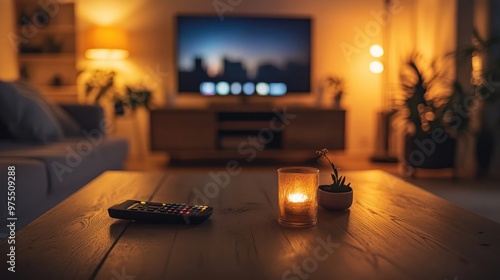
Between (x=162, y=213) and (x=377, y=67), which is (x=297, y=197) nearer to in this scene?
(x=162, y=213)

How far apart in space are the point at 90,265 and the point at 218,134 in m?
3.61

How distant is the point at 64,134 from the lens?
111 inches

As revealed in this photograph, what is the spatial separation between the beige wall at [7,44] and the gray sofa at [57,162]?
1.76 m

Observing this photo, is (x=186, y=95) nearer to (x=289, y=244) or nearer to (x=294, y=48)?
(x=294, y=48)

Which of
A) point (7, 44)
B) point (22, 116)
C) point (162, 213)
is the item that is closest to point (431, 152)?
point (22, 116)

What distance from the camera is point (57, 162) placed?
192cm

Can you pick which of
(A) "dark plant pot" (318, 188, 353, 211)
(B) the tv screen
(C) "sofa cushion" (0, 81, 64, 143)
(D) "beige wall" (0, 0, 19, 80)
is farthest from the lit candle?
(D) "beige wall" (0, 0, 19, 80)

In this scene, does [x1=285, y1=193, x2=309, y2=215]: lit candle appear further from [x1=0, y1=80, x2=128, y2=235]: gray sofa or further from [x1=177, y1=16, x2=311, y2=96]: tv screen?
[x1=177, y1=16, x2=311, y2=96]: tv screen

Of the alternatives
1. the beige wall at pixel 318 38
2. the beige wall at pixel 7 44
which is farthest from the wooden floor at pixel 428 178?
the beige wall at pixel 7 44

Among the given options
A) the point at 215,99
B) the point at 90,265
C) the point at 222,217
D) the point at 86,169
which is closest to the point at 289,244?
the point at 222,217

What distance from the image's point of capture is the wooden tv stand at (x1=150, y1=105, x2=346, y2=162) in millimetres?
4121

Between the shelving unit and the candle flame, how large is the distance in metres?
4.08

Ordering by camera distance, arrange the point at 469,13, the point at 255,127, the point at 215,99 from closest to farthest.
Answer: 1. the point at 469,13
2. the point at 255,127
3. the point at 215,99

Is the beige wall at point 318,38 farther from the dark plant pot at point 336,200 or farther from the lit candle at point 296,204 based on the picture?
the lit candle at point 296,204
